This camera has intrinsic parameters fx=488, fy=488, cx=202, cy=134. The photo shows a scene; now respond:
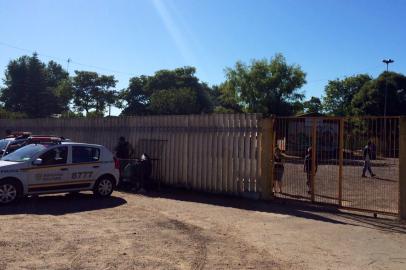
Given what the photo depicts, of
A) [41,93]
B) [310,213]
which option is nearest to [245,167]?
[310,213]

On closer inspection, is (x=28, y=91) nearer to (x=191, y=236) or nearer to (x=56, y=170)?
(x=56, y=170)

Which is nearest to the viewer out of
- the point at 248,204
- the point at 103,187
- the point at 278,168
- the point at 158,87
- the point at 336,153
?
the point at 336,153

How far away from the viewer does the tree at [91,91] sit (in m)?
71.1

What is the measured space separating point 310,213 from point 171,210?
3459 millimetres

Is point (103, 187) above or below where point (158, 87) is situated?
below

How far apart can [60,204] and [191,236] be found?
195 inches

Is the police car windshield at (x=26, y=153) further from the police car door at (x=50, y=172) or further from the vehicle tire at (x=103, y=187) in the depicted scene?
the vehicle tire at (x=103, y=187)

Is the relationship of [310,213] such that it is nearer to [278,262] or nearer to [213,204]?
[213,204]

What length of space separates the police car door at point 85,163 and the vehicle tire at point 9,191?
153 cm

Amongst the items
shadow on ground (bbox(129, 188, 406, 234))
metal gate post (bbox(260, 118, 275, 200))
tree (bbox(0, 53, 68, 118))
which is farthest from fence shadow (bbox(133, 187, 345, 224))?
→ tree (bbox(0, 53, 68, 118))

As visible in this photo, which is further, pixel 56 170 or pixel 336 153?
pixel 56 170

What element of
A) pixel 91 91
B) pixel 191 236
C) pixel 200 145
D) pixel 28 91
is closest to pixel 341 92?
pixel 91 91

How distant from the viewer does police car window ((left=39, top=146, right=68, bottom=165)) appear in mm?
13039

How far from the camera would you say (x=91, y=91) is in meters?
71.6
